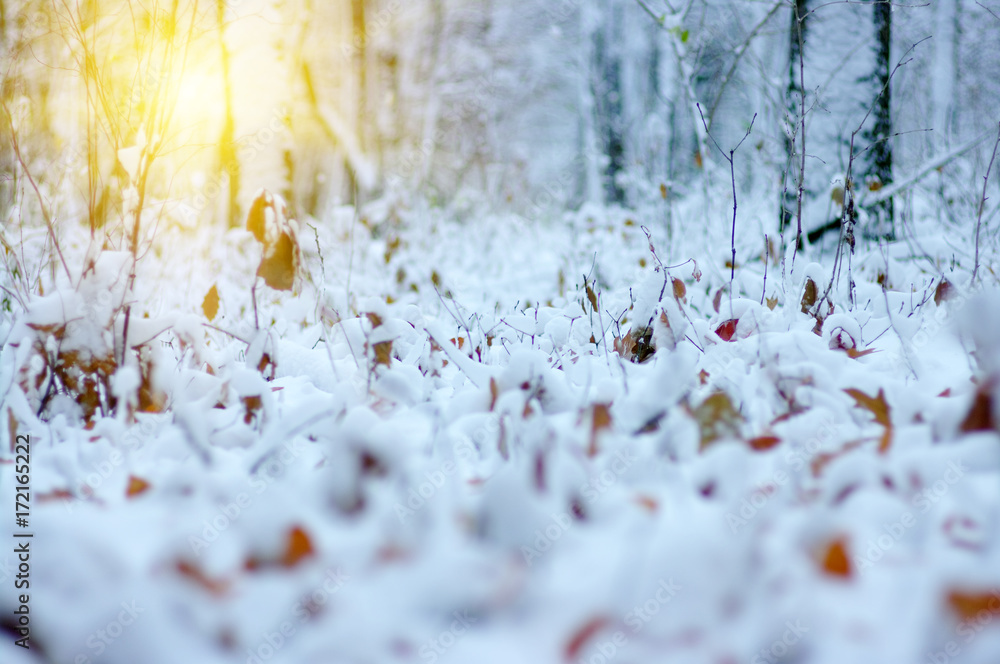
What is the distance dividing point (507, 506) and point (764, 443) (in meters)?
0.42

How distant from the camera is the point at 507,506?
0.70 meters

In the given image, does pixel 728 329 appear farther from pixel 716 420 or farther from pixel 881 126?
pixel 881 126

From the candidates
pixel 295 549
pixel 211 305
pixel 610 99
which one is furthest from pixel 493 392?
pixel 610 99

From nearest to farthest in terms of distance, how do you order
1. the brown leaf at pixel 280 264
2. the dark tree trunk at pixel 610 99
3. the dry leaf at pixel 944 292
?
the brown leaf at pixel 280 264 < the dry leaf at pixel 944 292 < the dark tree trunk at pixel 610 99

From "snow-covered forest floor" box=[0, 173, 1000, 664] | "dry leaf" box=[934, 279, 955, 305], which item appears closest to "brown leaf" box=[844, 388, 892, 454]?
"snow-covered forest floor" box=[0, 173, 1000, 664]

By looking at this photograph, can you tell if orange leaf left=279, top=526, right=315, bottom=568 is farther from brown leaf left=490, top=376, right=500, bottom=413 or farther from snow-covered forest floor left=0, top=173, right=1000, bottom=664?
brown leaf left=490, top=376, right=500, bottom=413

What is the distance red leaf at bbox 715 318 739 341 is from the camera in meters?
1.51

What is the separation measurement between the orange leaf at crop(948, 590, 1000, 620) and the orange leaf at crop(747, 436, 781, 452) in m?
0.31

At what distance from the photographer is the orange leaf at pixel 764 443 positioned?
88 cm

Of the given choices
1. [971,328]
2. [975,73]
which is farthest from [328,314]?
[975,73]

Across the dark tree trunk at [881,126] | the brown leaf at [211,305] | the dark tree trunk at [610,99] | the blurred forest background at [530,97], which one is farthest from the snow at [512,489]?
the dark tree trunk at [610,99]

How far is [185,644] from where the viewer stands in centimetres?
63

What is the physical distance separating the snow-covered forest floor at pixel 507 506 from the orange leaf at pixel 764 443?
0.01 meters

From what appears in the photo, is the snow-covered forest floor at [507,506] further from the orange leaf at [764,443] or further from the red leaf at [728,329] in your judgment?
the red leaf at [728,329]
